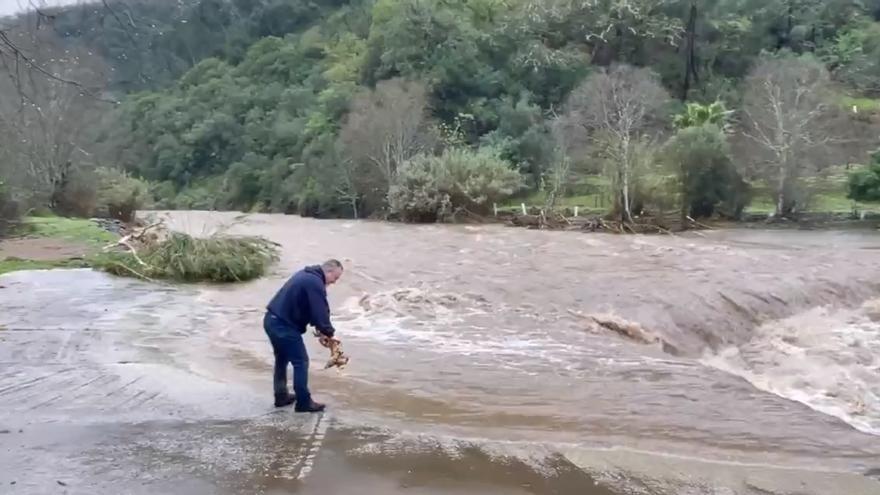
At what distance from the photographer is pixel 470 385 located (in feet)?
36.7

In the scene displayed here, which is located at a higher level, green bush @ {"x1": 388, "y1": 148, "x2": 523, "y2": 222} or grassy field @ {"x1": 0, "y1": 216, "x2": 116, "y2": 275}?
green bush @ {"x1": 388, "y1": 148, "x2": 523, "y2": 222}

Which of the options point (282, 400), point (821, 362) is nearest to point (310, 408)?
point (282, 400)

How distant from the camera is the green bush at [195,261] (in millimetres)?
20281

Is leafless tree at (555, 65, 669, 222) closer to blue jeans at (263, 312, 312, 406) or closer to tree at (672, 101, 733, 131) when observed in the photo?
tree at (672, 101, 733, 131)

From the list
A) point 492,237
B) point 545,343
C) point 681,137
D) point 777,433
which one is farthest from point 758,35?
point 777,433

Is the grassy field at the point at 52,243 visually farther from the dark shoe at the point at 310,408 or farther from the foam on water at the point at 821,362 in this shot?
the foam on water at the point at 821,362

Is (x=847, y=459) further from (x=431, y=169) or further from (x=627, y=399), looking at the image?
(x=431, y=169)

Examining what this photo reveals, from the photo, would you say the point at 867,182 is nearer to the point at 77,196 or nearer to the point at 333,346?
the point at 333,346

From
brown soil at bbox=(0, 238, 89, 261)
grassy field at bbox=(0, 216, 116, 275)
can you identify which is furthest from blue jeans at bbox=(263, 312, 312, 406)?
brown soil at bbox=(0, 238, 89, 261)

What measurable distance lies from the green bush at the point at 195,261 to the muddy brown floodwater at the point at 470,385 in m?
0.63

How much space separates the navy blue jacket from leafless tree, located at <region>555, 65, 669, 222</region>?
2733 cm

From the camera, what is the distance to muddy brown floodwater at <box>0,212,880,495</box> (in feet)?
24.9

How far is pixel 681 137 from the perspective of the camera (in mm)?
36469

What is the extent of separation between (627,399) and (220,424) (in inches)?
182
